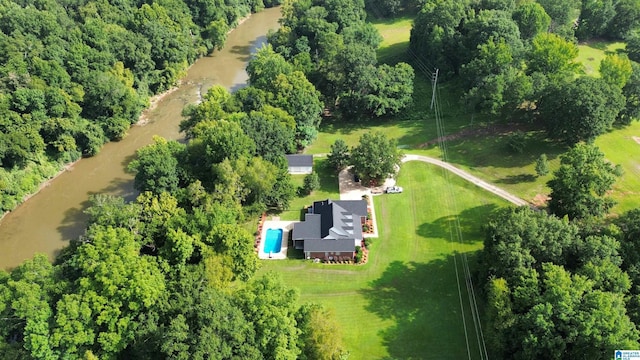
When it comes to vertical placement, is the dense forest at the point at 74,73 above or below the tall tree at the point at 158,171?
above

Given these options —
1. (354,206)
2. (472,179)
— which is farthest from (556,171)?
(354,206)

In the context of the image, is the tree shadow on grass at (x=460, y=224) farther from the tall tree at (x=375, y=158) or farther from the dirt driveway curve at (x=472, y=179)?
the tall tree at (x=375, y=158)

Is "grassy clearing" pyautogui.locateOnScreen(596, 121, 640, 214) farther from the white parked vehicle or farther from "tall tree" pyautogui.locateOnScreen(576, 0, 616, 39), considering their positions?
"tall tree" pyautogui.locateOnScreen(576, 0, 616, 39)

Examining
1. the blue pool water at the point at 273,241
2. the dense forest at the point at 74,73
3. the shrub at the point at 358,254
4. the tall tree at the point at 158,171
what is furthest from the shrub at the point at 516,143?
the dense forest at the point at 74,73

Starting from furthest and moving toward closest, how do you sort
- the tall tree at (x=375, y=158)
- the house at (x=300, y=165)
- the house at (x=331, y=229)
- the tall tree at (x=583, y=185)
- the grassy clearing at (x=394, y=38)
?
the grassy clearing at (x=394, y=38) → the house at (x=300, y=165) → the tall tree at (x=375, y=158) → the house at (x=331, y=229) → the tall tree at (x=583, y=185)

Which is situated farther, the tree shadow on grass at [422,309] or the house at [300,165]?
the house at [300,165]

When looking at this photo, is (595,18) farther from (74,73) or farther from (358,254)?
(74,73)

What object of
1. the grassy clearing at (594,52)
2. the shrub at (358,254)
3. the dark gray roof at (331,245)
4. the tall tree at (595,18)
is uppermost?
the tall tree at (595,18)
